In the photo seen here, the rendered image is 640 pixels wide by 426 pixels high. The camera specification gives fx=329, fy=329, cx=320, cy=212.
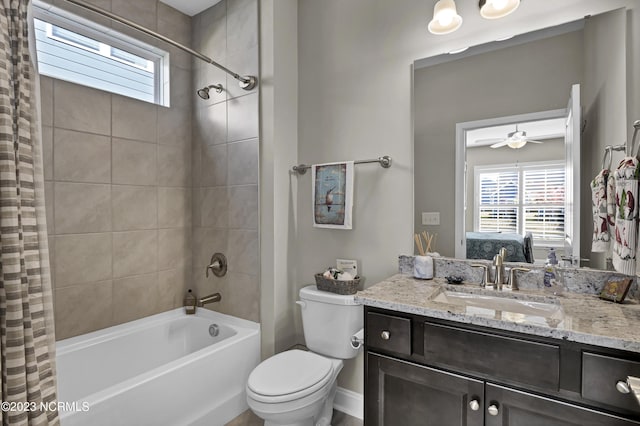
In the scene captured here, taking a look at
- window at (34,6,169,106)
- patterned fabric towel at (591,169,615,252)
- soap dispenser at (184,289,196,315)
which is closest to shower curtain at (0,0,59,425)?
window at (34,6,169,106)

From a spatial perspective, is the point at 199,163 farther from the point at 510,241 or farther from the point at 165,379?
the point at 510,241

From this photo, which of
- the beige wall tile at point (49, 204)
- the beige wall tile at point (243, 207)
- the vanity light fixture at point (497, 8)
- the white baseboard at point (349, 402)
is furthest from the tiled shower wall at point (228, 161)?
the vanity light fixture at point (497, 8)

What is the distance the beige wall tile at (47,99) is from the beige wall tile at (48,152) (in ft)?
0.13

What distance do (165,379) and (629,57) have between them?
245 centimetres

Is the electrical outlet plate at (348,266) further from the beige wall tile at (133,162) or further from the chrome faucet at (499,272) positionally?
the beige wall tile at (133,162)

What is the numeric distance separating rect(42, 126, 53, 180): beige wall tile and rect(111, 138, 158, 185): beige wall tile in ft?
1.06

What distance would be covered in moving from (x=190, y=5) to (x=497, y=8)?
2.09 meters

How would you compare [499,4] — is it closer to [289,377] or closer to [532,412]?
[532,412]

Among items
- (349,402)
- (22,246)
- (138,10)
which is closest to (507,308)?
(349,402)

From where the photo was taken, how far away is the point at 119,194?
216 cm

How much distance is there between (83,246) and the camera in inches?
78.8

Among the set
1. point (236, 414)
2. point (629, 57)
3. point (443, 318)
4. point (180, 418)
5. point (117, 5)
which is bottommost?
point (236, 414)

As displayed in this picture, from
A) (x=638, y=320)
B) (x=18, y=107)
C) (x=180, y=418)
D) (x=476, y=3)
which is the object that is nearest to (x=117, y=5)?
(x=18, y=107)

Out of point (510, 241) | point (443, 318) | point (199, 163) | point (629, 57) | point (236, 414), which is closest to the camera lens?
point (443, 318)
